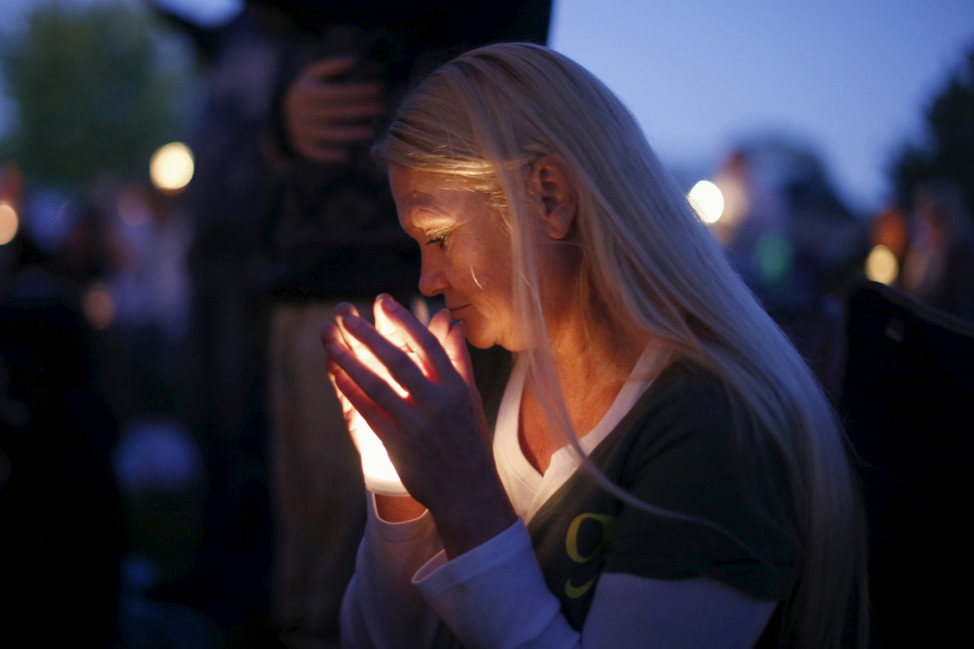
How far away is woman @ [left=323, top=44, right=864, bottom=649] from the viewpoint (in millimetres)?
1330

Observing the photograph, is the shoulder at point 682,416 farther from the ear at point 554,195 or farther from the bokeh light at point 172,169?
the bokeh light at point 172,169

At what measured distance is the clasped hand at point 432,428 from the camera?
1.40 meters

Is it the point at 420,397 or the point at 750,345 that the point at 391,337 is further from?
the point at 750,345

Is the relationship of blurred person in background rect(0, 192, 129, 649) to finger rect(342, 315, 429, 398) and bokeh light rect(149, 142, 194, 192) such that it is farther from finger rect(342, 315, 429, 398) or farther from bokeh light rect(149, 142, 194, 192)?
bokeh light rect(149, 142, 194, 192)

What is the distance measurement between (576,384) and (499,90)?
1.80ft

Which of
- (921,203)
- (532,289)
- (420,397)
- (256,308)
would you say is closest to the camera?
(420,397)

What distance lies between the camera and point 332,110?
2.59 meters

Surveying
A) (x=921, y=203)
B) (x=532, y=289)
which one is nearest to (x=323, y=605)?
(x=532, y=289)

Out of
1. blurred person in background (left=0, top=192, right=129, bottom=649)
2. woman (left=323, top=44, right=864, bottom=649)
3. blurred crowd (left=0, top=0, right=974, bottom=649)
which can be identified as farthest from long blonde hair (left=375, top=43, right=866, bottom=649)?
blurred person in background (left=0, top=192, right=129, bottom=649)

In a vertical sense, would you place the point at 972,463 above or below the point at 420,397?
below

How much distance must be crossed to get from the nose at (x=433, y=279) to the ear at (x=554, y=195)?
21cm

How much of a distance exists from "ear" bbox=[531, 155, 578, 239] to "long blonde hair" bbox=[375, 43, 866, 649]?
18 millimetres

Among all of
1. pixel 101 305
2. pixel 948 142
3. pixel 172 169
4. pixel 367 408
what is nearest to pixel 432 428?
pixel 367 408

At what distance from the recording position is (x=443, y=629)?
65.1 inches
